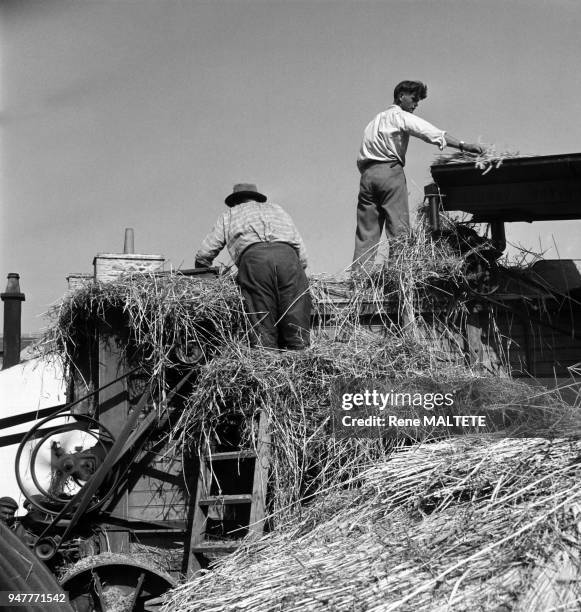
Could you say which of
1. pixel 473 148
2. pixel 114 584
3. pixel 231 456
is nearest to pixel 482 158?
pixel 473 148

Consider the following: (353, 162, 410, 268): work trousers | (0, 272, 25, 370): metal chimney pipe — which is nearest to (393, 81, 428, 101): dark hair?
(353, 162, 410, 268): work trousers

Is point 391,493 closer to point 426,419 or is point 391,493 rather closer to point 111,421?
point 426,419

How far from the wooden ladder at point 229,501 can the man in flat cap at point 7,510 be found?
4.56ft

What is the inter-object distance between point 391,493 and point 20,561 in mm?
2403

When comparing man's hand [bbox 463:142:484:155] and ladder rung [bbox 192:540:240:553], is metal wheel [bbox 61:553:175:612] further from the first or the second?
man's hand [bbox 463:142:484:155]

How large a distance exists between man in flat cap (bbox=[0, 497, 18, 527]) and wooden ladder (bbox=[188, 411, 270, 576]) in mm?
1390

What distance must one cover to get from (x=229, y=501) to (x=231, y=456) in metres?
0.33

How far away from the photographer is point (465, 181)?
6.59 m

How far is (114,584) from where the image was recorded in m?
5.76

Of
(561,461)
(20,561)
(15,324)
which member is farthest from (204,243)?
(15,324)

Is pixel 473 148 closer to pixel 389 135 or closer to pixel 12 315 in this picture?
pixel 389 135

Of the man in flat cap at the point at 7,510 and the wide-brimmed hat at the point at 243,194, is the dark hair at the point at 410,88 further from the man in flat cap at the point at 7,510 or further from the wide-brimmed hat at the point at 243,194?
the man in flat cap at the point at 7,510

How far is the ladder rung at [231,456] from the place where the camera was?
579cm

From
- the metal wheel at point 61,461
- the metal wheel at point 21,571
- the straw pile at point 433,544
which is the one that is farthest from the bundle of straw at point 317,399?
the metal wheel at point 21,571
